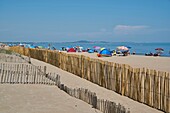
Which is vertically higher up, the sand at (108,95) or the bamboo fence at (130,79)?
the bamboo fence at (130,79)

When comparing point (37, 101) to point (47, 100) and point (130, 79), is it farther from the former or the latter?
point (130, 79)

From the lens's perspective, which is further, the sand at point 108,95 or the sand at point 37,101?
the sand at point 108,95

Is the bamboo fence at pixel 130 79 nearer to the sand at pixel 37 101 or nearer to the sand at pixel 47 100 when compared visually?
the sand at pixel 47 100

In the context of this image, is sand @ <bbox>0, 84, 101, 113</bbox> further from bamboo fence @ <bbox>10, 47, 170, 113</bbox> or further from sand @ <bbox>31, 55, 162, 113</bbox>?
bamboo fence @ <bbox>10, 47, 170, 113</bbox>

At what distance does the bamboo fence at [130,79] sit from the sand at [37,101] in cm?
239

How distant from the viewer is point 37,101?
1134 cm

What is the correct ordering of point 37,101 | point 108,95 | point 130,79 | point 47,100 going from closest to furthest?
1. point 37,101
2. point 47,100
3. point 130,79
4. point 108,95

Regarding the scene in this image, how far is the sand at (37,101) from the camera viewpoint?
32.7 feet

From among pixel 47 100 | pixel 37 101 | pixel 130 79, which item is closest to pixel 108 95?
pixel 130 79

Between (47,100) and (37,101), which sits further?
(47,100)

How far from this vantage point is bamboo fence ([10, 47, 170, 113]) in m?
10.1

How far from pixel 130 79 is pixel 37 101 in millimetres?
4137

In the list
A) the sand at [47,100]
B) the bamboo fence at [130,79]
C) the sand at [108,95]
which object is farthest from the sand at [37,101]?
the bamboo fence at [130,79]

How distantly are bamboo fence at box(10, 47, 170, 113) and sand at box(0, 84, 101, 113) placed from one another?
2.39m
